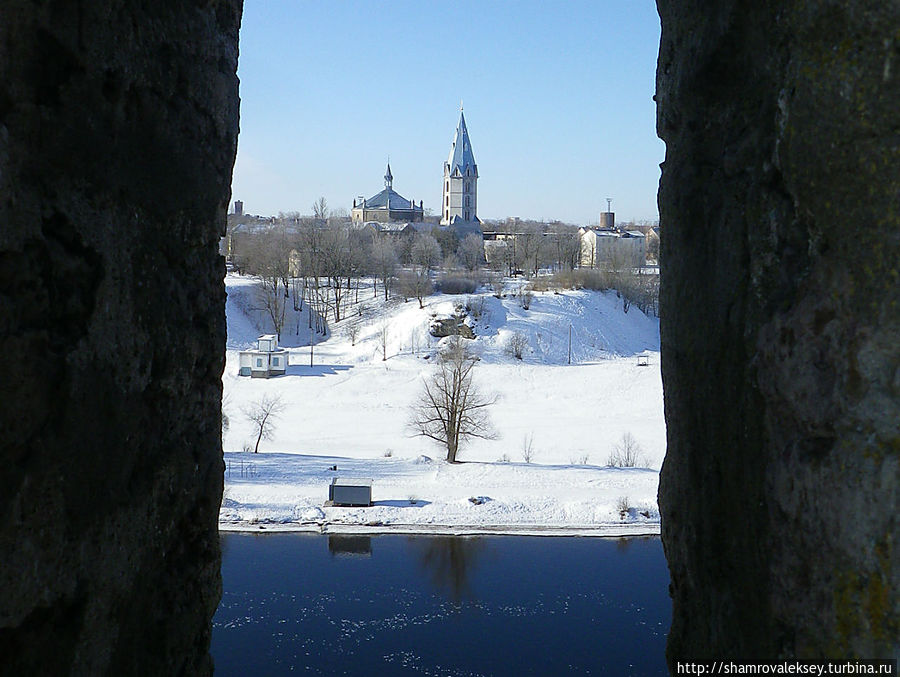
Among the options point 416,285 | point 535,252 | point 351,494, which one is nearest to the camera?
point 351,494

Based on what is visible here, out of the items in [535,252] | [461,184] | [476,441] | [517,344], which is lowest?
[476,441]

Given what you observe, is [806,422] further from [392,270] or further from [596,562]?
[392,270]

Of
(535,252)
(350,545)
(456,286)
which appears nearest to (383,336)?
(456,286)

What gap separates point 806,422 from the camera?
2439 mm

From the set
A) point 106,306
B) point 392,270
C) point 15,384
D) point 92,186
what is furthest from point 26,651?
point 392,270

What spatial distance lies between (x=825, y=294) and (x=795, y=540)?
2.26 ft

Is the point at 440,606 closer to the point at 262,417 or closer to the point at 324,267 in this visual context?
the point at 262,417

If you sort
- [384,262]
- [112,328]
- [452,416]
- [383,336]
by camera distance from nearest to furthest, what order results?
[112,328]
[452,416]
[383,336]
[384,262]

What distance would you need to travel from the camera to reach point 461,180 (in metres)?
83.6

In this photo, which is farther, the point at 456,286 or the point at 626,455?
the point at 456,286

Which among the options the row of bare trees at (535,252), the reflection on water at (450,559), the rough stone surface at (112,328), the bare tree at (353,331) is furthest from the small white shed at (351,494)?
the row of bare trees at (535,252)

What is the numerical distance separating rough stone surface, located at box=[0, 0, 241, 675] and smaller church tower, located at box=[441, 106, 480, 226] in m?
80.3

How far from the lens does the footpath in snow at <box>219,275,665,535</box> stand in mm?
16453

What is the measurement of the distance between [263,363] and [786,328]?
115 ft
